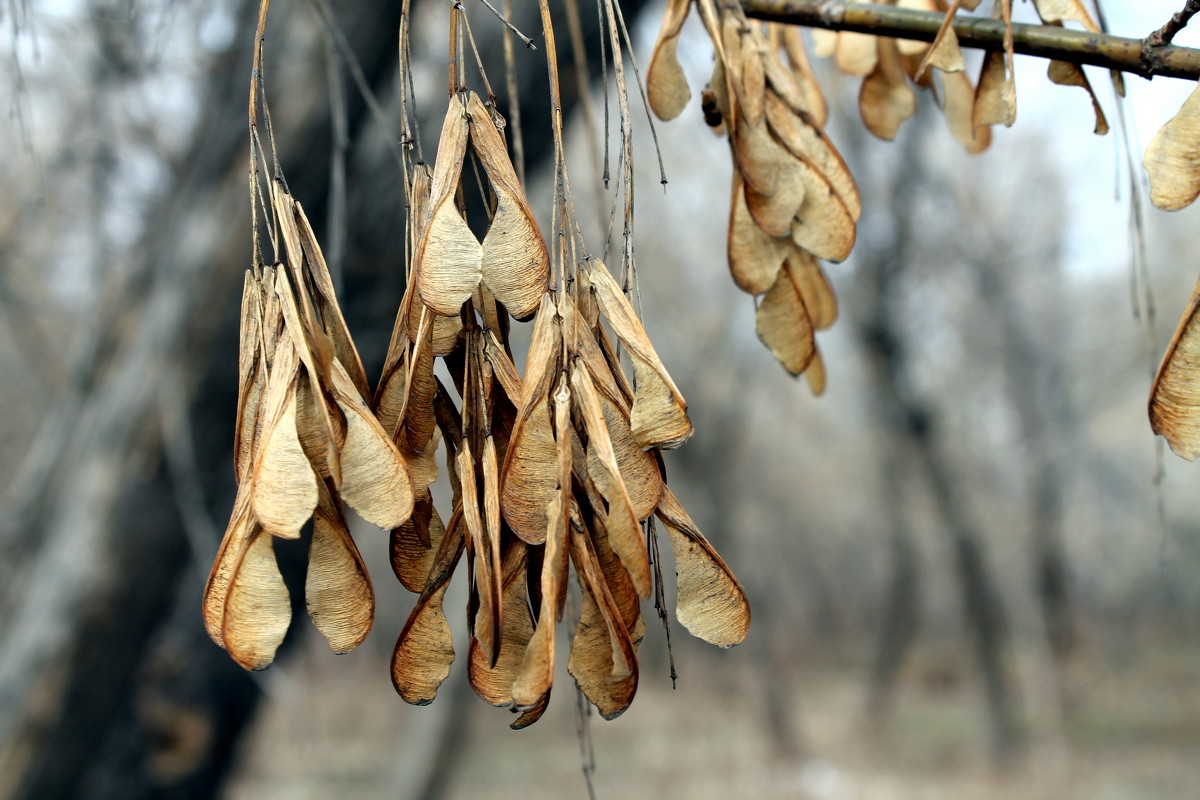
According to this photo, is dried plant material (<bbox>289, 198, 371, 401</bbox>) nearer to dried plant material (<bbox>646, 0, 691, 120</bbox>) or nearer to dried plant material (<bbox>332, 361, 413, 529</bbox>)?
dried plant material (<bbox>332, 361, 413, 529</bbox>)

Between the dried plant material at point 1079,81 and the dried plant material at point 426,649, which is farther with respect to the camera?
the dried plant material at point 1079,81

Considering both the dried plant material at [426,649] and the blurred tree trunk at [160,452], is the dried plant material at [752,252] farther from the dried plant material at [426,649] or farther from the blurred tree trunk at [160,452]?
the blurred tree trunk at [160,452]

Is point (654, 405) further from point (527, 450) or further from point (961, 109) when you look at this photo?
point (961, 109)

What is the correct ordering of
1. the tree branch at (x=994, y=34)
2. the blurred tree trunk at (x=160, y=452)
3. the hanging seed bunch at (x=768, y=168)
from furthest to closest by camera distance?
the blurred tree trunk at (x=160, y=452) → the hanging seed bunch at (x=768, y=168) → the tree branch at (x=994, y=34)

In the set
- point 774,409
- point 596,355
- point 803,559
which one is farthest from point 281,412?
point 803,559

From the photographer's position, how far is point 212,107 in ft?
7.64

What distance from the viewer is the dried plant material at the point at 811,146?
89 cm

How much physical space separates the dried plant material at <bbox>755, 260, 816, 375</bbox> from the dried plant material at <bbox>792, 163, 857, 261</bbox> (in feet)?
0.19

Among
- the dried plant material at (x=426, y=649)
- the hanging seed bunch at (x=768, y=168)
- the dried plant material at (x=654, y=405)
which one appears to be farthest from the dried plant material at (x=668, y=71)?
the dried plant material at (x=426, y=649)

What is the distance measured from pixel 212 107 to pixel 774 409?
44.1 feet

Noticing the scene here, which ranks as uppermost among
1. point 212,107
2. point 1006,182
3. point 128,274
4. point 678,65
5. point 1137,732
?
point 1006,182

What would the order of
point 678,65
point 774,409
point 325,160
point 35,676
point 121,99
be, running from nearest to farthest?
point 678,65
point 325,160
point 35,676
point 121,99
point 774,409

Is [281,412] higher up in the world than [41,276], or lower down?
lower down

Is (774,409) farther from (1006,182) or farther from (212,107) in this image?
(212,107)
